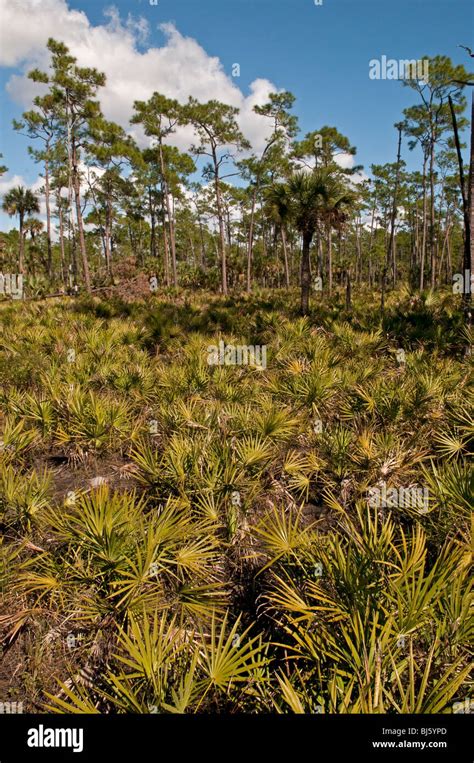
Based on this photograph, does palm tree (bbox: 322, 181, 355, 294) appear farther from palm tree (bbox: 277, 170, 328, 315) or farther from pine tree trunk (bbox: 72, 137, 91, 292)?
pine tree trunk (bbox: 72, 137, 91, 292)

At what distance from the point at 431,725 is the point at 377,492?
97.7 inches

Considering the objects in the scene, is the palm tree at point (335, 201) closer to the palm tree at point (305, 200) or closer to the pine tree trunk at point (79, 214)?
the palm tree at point (305, 200)

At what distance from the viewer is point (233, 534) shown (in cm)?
404

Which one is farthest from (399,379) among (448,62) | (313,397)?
(448,62)

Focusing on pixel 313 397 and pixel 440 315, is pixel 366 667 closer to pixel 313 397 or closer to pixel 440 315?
pixel 313 397

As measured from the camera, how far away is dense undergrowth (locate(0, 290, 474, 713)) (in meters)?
2.43

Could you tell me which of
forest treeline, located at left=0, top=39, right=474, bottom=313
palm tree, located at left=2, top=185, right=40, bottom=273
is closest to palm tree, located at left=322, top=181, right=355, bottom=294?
forest treeline, located at left=0, top=39, right=474, bottom=313

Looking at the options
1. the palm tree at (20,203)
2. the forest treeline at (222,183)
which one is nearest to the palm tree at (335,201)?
the forest treeline at (222,183)

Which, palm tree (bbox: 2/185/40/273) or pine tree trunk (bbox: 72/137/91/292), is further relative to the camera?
palm tree (bbox: 2/185/40/273)

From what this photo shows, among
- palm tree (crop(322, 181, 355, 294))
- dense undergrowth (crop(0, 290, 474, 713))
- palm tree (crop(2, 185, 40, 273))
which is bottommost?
dense undergrowth (crop(0, 290, 474, 713))

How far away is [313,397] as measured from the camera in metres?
6.70

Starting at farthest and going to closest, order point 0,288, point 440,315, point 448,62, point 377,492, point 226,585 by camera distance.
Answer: point 0,288
point 448,62
point 440,315
point 377,492
point 226,585

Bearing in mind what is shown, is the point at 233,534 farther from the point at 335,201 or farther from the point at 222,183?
the point at 222,183

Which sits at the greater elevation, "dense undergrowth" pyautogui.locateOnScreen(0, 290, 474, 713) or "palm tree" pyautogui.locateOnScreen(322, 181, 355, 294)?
"palm tree" pyautogui.locateOnScreen(322, 181, 355, 294)
